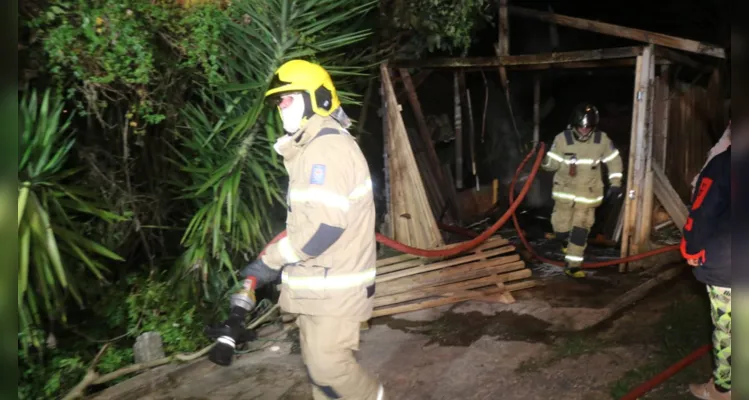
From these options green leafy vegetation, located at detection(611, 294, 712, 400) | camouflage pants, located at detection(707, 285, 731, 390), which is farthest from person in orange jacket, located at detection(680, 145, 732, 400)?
green leafy vegetation, located at detection(611, 294, 712, 400)

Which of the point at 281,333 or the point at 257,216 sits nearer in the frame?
the point at 257,216

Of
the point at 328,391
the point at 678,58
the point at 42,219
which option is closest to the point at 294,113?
the point at 328,391

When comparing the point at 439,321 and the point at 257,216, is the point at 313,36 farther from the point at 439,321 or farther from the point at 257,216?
the point at 439,321

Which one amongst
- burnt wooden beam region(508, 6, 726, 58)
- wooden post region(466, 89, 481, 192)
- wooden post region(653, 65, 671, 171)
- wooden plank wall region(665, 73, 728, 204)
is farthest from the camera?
wooden post region(466, 89, 481, 192)

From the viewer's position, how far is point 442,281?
4938 millimetres

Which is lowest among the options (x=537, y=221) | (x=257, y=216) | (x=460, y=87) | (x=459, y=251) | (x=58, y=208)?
(x=537, y=221)

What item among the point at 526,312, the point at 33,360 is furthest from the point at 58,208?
the point at 526,312

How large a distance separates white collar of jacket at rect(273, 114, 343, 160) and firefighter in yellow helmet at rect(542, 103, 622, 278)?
151 inches

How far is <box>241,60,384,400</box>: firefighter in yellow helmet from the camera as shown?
8.26ft

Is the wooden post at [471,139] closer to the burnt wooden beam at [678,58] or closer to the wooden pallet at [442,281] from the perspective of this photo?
the burnt wooden beam at [678,58]

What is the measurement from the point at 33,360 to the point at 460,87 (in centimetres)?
620

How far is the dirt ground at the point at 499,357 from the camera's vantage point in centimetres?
354

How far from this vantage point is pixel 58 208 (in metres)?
3.32

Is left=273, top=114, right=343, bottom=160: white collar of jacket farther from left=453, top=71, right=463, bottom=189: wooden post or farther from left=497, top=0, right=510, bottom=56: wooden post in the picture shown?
left=453, top=71, right=463, bottom=189: wooden post
